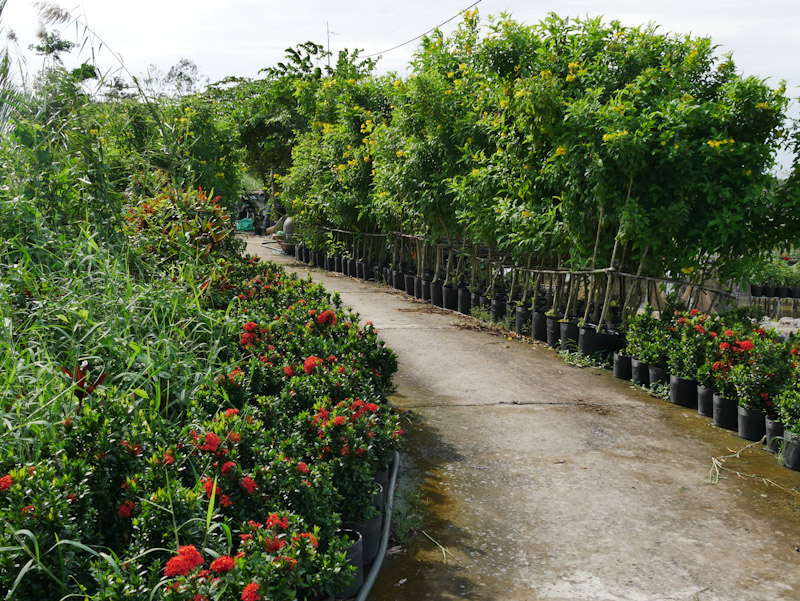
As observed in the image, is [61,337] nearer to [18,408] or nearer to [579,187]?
[18,408]

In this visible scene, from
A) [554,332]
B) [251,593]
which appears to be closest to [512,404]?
[554,332]

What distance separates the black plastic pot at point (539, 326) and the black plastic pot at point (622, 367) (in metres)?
1.21

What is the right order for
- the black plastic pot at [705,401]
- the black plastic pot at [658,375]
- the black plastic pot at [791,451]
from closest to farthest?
the black plastic pot at [791,451] → the black plastic pot at [705,401] → the black plastic pot at [658,375]

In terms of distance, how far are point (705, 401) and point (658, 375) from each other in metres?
0.56

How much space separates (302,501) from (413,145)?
625cm

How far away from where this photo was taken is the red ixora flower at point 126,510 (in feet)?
7.01

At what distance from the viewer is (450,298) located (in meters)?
8.84

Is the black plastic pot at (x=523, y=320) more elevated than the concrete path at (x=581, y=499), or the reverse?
the black plastic pot at (x=523, y=320)

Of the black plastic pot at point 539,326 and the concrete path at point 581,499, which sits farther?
the black plastic pot at point 539,326

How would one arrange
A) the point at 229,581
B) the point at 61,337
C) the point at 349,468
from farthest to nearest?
the point at 61,337 < the point at 349,468 < the point at 229,581

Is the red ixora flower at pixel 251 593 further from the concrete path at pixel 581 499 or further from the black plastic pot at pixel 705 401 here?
the black plastic pot at pixel 705 401

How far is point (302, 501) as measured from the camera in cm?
243

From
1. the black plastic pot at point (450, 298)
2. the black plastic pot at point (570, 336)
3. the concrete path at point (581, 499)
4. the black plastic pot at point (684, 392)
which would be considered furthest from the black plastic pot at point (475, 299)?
the black plastic pot at point (684, 392)

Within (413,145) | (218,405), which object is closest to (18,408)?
(218,405)
